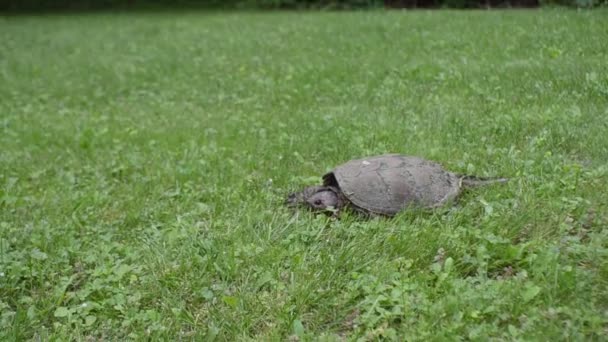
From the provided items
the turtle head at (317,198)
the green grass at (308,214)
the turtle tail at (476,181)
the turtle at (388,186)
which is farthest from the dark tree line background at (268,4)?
the turtle head at (317,198)

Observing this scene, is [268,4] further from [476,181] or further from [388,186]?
[388,186]

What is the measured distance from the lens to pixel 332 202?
417 cm

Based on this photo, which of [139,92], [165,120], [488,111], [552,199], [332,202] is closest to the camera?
[552,199]

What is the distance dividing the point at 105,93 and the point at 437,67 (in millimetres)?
5090

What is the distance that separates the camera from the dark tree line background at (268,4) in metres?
16.1

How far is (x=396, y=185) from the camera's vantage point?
400 centimetres

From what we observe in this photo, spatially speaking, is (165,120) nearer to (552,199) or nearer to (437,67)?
(437,67)

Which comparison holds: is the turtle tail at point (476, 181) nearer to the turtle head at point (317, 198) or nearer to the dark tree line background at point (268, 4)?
the turtle head at point (317, 198)

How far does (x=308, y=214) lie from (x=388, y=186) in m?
0.59

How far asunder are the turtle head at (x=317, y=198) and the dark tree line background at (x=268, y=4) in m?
7.22

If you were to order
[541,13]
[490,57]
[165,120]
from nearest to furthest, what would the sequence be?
[165,120]
[490,57]
[541,13]

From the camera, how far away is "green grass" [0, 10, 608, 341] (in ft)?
10.2

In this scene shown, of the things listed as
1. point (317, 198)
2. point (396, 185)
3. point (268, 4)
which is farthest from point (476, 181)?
point (268, 4)

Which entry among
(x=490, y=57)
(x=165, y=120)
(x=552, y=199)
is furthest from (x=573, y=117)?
(x=165, y=120)
